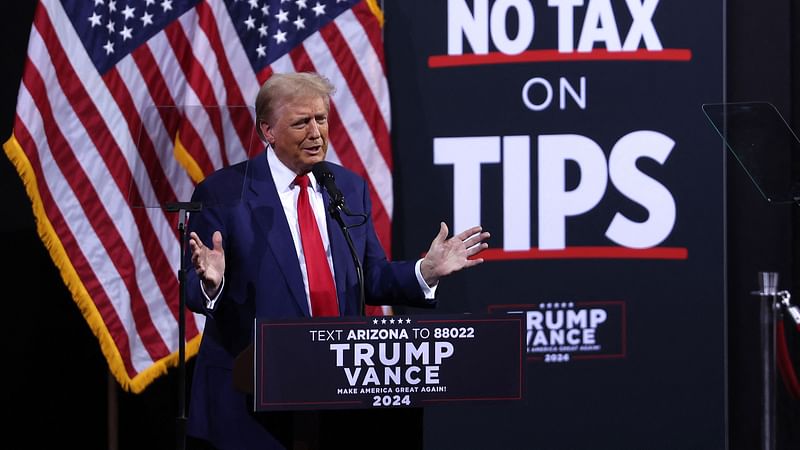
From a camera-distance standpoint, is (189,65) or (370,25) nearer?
(189,65)

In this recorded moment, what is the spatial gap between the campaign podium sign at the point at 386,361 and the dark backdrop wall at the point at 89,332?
2080 mm

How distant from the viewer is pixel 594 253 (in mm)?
4430

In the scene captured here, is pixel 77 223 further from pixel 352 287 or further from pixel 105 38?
pixel 352 287

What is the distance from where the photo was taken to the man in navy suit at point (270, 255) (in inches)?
105

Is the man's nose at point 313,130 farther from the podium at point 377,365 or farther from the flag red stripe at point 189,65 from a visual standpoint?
the flag red stripe at point 189,65

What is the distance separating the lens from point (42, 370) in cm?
427

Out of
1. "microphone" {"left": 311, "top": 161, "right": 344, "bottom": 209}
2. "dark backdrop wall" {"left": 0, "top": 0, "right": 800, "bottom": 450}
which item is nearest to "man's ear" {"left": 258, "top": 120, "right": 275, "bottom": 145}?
"microphone" {"left": 311, "top": 161, "right": 344, "bottom": 209}

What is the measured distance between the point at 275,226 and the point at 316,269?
0.16 meters
